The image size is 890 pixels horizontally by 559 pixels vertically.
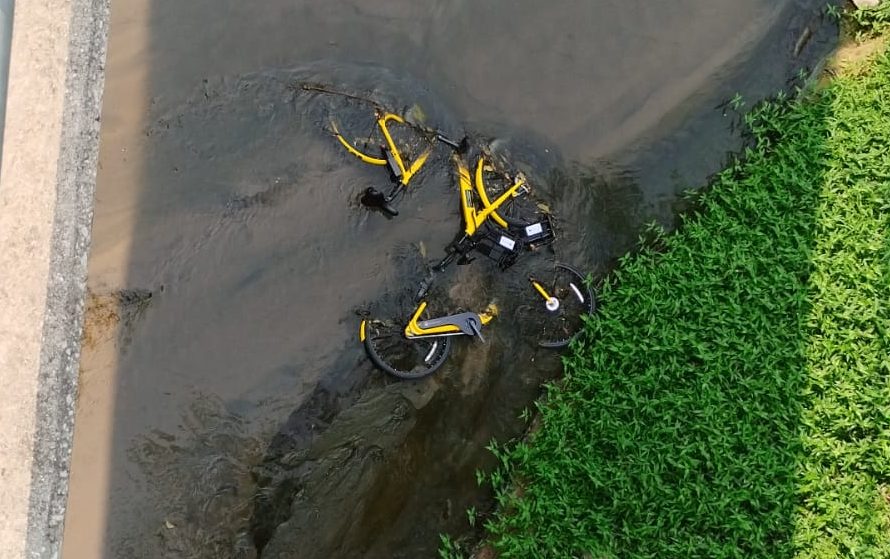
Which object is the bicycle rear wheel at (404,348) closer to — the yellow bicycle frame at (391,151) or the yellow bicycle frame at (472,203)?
the yellow bicycle frame at (472,203)

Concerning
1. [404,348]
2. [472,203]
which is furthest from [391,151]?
[404,348]

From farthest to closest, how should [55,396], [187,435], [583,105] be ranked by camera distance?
[583,105] → [187,435] → [55,396]

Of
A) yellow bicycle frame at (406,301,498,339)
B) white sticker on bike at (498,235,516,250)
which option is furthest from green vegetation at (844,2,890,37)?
yellow bicycle frame at (406,301,498,339)

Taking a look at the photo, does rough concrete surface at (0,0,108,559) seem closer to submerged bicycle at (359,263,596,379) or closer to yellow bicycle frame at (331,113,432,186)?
yellow bicycle frame at (331,113,432,186)

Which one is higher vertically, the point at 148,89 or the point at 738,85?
the point at 148,89

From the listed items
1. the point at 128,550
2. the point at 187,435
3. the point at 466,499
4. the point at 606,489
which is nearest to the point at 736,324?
the point at 606,489

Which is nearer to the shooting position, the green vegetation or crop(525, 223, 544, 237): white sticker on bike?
crop(525, 223, 544, 237): white sticker on bike

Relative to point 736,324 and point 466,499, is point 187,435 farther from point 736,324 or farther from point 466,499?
point 736,324

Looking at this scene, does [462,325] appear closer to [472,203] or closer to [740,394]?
[472,203]
